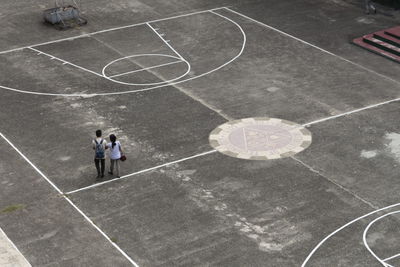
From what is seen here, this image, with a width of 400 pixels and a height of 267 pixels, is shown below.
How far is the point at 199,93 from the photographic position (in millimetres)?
39625

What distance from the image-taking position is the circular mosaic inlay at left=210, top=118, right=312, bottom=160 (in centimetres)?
3356

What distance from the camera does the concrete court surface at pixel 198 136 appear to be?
27539mm

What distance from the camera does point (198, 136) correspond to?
35.1 metres

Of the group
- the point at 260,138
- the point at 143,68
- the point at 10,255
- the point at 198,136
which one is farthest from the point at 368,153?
the point at 10,255

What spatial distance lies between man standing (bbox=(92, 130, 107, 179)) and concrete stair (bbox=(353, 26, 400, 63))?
62.5 feet

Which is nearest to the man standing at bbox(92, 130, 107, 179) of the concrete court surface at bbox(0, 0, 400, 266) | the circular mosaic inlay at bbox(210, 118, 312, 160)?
the concrete court surface at bbox(0, 0, 400, 266)

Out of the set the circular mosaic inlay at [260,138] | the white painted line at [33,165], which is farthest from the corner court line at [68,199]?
the circular mosaic inlay at [260,138]

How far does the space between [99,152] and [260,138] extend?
736 centimetres

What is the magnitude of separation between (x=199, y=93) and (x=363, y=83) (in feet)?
26.8

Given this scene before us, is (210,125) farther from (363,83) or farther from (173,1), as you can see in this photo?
(173,1)

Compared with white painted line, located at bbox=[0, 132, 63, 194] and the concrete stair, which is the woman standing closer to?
white painted line, located at bbox=[0, 132, 63, 194]

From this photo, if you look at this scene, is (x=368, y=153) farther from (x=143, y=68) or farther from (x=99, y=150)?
(x=143, y=68)

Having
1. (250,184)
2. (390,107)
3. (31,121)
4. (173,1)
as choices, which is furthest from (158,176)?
(173,1)

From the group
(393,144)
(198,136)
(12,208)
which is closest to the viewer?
(12,208)
